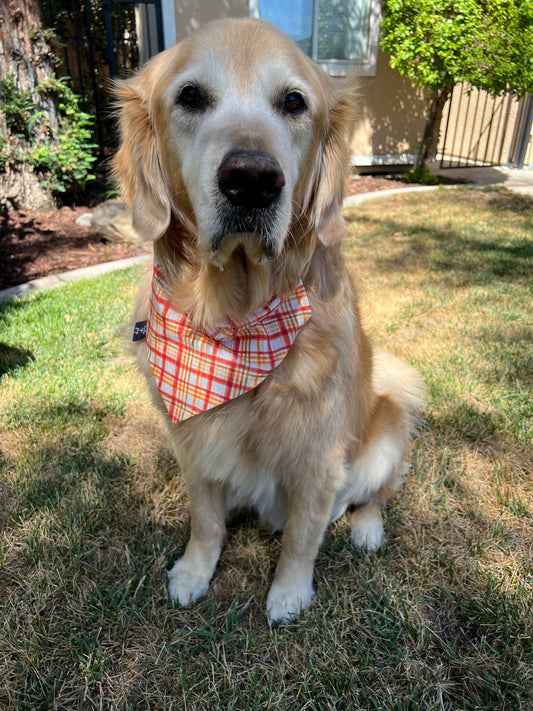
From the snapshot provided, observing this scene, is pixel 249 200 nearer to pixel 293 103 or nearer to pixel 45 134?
pixel 293 103

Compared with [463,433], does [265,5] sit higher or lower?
higher

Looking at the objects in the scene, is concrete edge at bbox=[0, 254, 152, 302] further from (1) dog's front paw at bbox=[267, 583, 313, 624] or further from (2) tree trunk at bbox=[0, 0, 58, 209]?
(1) dog's front paw at bbox=[267, 583, 313, 624]

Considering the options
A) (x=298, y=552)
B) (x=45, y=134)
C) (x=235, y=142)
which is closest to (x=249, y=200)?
(x=235, y=142)

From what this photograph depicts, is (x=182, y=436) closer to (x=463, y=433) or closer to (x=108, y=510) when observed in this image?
(x=108, y=510)

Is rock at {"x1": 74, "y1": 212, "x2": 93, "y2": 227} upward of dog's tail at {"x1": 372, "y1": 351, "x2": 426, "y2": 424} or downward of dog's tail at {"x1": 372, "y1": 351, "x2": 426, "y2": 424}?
upward

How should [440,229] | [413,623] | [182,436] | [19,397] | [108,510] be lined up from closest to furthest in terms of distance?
[413,623], [182,436], [108,510], [19,397], [440,229]

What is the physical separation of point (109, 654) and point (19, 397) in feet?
5.61

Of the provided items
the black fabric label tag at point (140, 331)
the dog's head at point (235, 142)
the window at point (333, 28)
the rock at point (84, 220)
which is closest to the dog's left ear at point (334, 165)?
the dog's head at point (235, 142)

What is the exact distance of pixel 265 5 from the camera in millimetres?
7566

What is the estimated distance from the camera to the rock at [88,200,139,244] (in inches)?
207

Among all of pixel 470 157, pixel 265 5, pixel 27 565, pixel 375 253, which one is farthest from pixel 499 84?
pixel 27 565

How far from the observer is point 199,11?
23.6ft

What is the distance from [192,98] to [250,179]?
1.48ft

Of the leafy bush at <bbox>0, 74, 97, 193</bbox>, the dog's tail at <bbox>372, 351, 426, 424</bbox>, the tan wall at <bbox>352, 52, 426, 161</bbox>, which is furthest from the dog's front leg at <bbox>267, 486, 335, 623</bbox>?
the tan wall at <bbox>352, 52, 426, 161</bbox>
